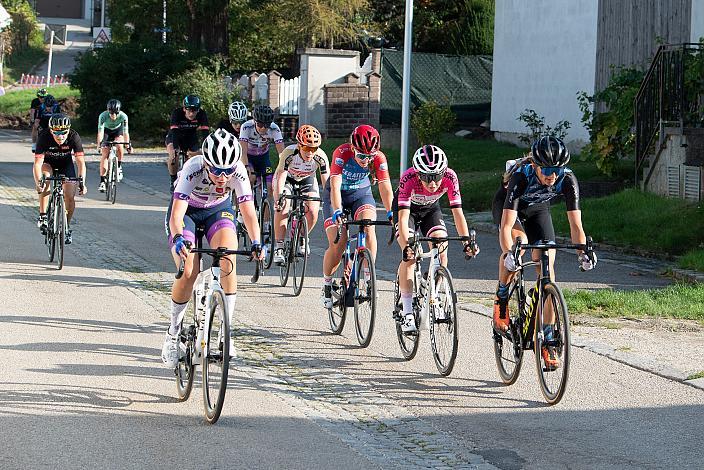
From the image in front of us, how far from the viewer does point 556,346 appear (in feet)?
27.0

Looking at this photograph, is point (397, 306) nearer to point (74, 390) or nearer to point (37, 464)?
point (74, 390)

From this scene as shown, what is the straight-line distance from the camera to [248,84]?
129 ft

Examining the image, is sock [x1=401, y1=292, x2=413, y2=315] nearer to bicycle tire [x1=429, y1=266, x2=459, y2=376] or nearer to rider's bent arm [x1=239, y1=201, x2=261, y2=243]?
bicycle tire [x1=429, y1=266, x2=459, y2=376]

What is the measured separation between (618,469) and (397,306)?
11.0 feet

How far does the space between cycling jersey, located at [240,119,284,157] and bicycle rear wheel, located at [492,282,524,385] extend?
20.1 ft

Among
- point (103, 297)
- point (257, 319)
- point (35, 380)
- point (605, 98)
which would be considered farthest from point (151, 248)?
point (605, 98)

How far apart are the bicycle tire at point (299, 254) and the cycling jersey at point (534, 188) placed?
4.26 m

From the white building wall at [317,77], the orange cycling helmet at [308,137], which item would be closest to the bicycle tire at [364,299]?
the orange cycling helmet at [308,137]

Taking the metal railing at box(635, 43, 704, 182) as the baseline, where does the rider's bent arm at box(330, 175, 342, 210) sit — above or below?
below

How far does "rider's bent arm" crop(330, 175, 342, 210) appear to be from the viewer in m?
10.8

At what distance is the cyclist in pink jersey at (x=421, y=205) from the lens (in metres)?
9.48

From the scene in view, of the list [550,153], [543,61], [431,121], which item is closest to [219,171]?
[550,153]

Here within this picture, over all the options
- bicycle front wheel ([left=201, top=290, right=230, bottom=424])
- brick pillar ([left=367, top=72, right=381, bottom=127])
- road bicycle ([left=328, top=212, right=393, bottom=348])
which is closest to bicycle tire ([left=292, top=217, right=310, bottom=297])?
road bicycle ([left=328, top=212, right=393, bottom=348])

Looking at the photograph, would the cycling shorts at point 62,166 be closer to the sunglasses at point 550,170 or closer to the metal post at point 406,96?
the sunglasses at point 550,170
